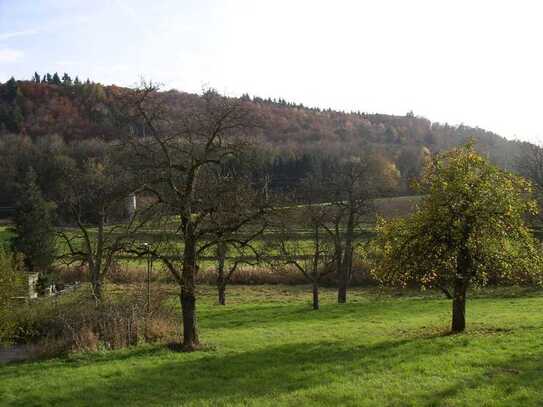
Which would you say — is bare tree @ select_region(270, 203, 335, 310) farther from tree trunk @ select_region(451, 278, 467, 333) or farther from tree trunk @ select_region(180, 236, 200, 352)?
tree trunk @ select_region(451, 278, 467, 333)

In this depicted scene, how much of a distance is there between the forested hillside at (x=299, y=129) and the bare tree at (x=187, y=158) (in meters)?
61.2

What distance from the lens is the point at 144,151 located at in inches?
739

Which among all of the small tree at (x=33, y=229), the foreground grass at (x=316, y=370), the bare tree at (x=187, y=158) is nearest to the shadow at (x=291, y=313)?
the foreground grass at (x=316, y=370)

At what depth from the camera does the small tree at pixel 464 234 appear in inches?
753

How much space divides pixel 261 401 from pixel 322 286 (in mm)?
38426

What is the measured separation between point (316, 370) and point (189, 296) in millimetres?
5614

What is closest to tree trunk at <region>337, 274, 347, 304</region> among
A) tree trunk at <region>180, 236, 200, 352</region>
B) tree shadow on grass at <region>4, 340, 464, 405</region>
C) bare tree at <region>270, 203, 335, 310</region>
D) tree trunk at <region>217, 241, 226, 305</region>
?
bare tree at <region>270, 203, 335, 310</region>

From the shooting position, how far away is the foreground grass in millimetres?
12363

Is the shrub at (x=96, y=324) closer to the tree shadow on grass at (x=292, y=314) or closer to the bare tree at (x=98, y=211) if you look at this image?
the bare tree at (x=98, y=211)

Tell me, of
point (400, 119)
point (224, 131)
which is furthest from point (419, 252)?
point (400, 119)

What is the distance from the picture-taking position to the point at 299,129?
482 ft

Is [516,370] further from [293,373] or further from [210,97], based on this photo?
[210,97]

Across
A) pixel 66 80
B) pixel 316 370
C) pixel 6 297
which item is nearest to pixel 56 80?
pixel 66 80

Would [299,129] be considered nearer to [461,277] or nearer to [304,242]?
[304,242]
